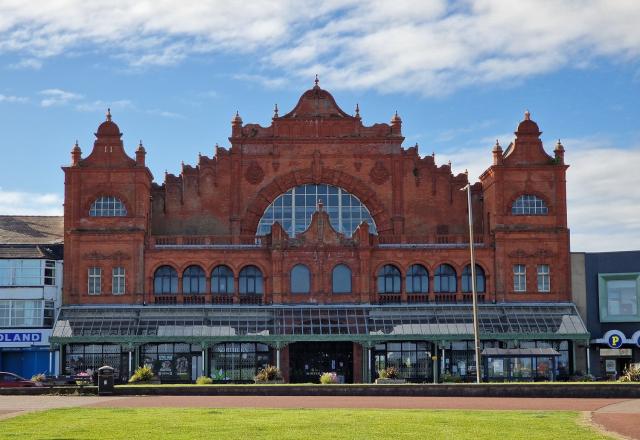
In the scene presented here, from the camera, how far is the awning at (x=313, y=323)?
65875 mm

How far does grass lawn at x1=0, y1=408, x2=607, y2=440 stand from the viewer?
91.8 ft

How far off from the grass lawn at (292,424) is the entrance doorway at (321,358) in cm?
3075

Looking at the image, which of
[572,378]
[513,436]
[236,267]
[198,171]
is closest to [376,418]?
[513,436]

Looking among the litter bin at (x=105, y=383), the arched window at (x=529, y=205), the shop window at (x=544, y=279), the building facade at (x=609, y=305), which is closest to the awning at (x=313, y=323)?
the shop window at (x=544, y=279)

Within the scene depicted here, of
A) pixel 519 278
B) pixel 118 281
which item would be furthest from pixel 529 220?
pixel 118 281

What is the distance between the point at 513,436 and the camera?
27594mm

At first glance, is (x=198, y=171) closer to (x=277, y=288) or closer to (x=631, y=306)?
(x=277, y=288)

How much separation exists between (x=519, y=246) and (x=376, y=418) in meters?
38.8

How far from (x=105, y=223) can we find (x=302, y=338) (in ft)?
50.0

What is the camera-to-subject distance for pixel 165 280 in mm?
69750

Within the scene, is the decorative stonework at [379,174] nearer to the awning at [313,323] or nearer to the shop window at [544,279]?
the awning at [313,323]

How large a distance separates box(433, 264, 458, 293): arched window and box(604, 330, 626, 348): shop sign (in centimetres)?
1010

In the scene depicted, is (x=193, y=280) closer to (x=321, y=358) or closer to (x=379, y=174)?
(x=321, y=358)

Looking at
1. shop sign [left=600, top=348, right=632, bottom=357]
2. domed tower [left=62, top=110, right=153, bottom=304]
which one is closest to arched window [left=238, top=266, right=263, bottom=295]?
domed tower [left=62, top=110, right=153, bottom=304]
